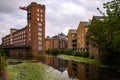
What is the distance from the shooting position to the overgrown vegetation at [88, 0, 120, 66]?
4060 cm

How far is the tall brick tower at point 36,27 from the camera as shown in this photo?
426ft

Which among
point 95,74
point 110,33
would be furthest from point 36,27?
point 95,74

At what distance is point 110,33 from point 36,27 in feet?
289

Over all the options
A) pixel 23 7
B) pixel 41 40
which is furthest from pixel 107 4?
pixel 23 7

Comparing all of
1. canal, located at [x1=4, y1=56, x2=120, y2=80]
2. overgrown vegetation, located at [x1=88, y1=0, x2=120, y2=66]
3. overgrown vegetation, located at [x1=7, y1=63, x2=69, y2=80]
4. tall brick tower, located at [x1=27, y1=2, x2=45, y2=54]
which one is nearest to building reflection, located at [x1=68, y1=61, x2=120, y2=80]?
canal, located at [x1=4, y1=56, x2=120, y2=80]

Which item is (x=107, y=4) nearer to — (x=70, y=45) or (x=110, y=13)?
(x=110, y=13)

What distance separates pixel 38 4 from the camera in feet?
436

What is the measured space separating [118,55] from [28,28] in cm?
9735

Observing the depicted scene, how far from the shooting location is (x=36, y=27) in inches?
5162

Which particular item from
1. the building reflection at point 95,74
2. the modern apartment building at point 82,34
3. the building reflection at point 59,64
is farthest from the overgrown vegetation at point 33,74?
the modern apartment building at point 82,34

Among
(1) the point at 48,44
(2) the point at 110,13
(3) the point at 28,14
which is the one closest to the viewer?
(2) the point at 110,13

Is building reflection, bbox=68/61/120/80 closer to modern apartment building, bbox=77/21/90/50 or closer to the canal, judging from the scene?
the canal

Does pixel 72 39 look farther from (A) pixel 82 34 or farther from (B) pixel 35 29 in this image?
(B) pixel 35 29

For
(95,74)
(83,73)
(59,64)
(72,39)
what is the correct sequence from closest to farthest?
(95,74) < (83,73) < (59,64) < (72,39)
